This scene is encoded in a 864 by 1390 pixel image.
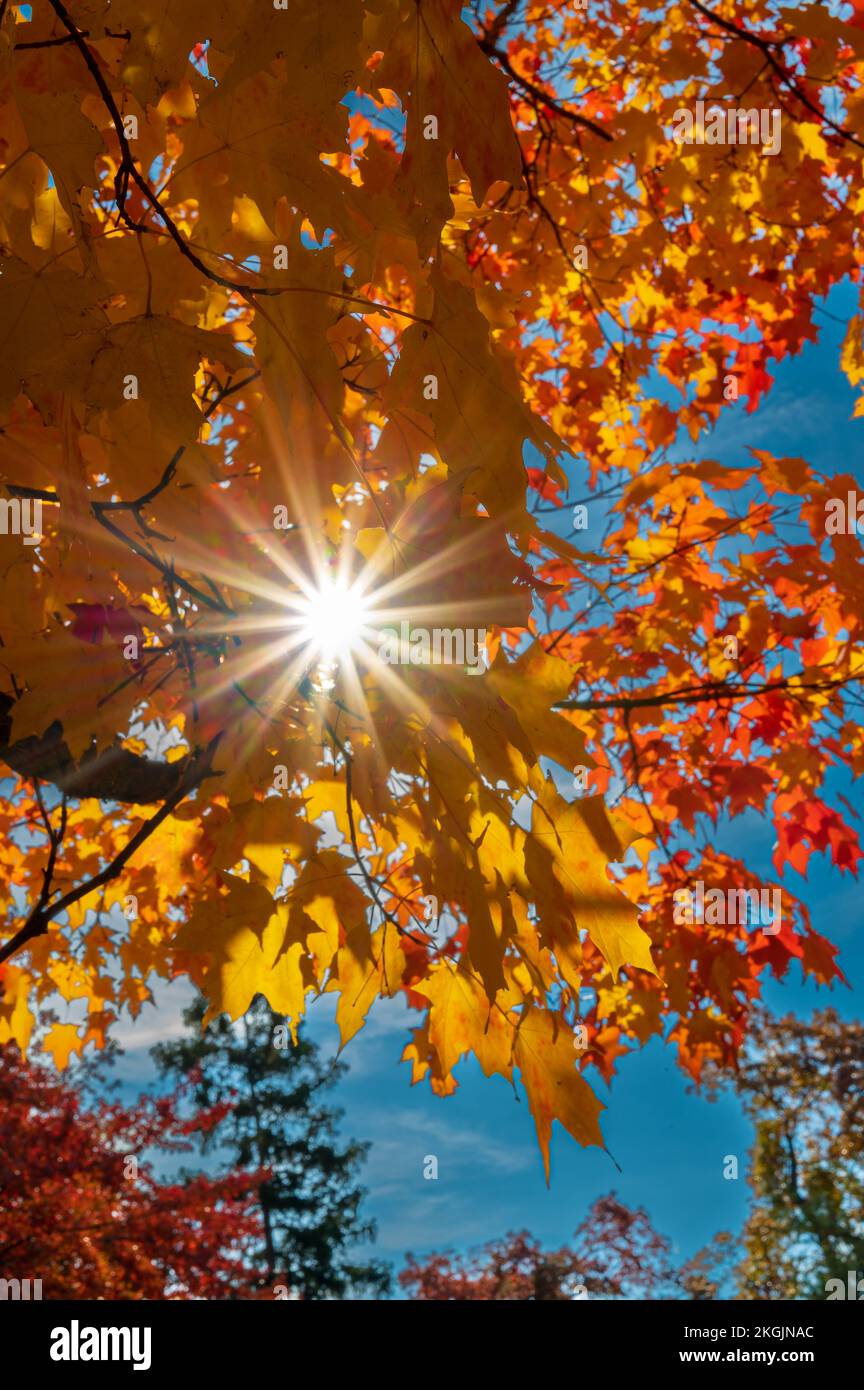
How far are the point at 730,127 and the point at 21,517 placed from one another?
3.66m

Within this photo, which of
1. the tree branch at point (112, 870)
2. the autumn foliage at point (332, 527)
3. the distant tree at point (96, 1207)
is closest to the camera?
the autumn foliage at point (332, 527)

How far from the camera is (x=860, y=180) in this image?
4.03 metres

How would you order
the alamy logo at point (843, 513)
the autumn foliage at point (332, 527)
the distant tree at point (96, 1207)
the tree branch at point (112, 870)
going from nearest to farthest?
the autumn foliage at point (332, 527)
the tree branch at point (112, 870)
the alamy logo at point (843, 513)
the distant tree at point (96, 1207)

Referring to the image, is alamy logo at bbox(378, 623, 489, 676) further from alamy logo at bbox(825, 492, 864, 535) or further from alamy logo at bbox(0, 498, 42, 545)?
alamy logo at bbox(825, 492, 864, 535)

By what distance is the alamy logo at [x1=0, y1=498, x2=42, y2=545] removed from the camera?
64.8 inches

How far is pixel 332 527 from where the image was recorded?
249cm

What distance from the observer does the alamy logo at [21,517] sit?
165 cm
